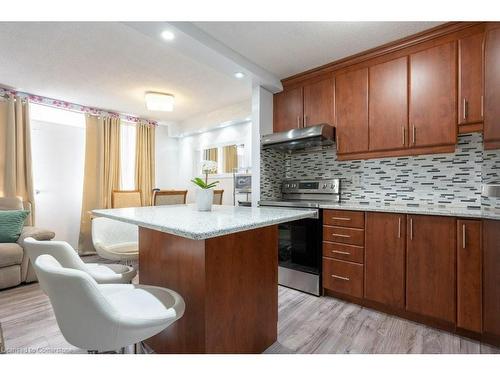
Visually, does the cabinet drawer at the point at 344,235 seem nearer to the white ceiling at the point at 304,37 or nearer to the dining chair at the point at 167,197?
the white ceiling at the point at 304,37

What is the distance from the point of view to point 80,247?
387cm

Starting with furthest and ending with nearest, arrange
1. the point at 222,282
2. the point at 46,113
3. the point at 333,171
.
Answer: the point at 46,113 < the point at 333,171 < the point at 222,282

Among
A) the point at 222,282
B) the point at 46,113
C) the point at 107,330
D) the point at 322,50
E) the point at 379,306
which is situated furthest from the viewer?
the point at 46,113

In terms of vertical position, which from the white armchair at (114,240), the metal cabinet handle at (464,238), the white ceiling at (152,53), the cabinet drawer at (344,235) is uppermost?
the white ceiling at (152,53)

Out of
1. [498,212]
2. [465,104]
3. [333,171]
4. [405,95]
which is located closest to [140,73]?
[333,171]

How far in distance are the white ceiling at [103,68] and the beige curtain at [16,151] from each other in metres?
0.27

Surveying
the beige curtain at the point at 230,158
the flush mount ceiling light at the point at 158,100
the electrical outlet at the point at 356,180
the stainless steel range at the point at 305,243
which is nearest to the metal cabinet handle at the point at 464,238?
the stainless steel range at the point at 305,243

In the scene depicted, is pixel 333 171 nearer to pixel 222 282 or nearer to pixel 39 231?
pixel 222 282

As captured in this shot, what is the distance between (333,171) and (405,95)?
100 cm

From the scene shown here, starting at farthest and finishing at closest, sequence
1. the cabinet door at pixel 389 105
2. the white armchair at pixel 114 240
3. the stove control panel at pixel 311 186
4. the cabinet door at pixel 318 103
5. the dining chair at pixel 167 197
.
A: the dining chair at pixel 167 197
the stove control panel at pixel 311 186
the cabinet door at pixel 318 103
the white armchair at pixel 114 240
the cabinet door at pixel 389 105

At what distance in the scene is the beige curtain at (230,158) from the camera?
13.6 ft

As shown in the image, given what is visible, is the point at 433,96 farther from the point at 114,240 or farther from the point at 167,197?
the point at 114,240

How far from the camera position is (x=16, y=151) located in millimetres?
3266

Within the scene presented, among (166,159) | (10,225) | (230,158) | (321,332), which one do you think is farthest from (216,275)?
(166,159)
